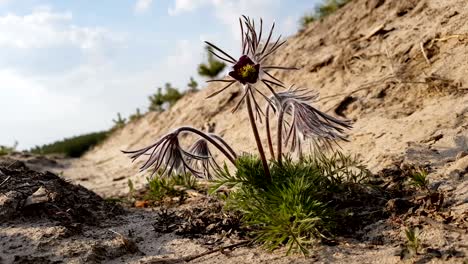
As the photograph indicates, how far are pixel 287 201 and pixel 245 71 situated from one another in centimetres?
76

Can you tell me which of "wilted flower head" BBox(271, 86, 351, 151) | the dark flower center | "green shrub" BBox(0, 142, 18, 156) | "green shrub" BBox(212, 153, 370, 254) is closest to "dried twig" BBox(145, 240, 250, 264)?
"green shrub" BBox(212, 153, 370, 254)

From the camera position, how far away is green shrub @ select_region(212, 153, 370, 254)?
2.91 meters

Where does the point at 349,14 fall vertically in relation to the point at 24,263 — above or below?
above

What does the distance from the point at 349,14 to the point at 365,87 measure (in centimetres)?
219

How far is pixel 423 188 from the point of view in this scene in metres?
3.24

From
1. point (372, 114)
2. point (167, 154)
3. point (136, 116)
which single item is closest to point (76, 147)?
point (136, 116)

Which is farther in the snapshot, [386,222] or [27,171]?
[27,171]

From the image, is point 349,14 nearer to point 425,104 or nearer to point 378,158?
point 425,104

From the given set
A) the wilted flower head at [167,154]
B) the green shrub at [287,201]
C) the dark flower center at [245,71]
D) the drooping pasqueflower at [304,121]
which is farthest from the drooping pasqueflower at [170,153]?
the dark flower center at [245,71]

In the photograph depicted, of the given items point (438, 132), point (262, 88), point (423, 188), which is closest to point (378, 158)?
point (438, 132)

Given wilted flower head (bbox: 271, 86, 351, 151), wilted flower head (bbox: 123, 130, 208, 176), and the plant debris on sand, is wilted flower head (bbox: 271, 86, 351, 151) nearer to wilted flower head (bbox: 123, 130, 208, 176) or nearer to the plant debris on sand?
wilted flower head (bbox: 123, 130, 208, 176)

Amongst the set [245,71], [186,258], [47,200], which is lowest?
[186,258]

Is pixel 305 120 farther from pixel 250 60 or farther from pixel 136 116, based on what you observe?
pixel 136 116

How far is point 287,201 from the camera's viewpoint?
2.98m
